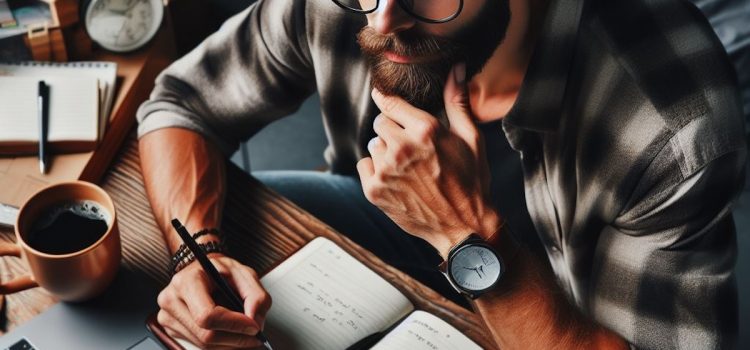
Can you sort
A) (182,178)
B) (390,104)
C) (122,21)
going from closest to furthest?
(390,104) → (182,178) → (122,21)

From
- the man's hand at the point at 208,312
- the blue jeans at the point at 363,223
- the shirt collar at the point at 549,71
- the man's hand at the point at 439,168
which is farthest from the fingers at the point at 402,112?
the blue jeans at the point at 363,223

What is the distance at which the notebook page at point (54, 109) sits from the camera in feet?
3.25

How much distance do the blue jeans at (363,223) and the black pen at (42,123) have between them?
0.37 metres

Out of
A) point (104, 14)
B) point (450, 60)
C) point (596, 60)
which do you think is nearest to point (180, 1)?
point (104, 14)

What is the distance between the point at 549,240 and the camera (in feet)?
3.28

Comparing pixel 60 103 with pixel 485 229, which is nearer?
pixel 485 229

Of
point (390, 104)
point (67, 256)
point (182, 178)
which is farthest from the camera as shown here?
point (182, 178)

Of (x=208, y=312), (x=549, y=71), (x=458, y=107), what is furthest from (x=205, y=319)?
(x=549, y=71)

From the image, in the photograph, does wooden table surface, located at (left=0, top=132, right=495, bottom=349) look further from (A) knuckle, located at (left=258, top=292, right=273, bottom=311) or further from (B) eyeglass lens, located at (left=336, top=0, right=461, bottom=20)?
(B) eyeglass lens, located at (left=336, top=0, right=461, bottom=20)

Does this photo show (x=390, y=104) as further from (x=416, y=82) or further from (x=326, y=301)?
(x=326, y=301)

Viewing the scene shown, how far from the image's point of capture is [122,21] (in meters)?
1.13

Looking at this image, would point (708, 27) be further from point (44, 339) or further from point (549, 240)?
point (44, 339)

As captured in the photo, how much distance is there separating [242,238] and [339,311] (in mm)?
170

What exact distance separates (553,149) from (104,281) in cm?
51
